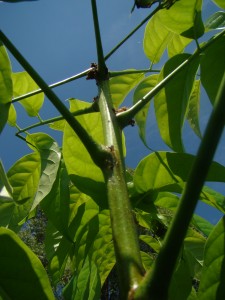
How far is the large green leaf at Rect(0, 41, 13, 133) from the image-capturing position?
0.79m

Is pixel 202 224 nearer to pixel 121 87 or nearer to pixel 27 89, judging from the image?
pixel 121 87

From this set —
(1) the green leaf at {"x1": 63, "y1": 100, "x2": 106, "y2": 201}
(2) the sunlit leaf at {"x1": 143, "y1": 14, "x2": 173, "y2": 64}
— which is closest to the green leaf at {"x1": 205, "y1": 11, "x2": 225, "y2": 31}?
(2) the sunlit leaf at {"x1": 143, "y1": 14, "x2": 173, "y2": 64}

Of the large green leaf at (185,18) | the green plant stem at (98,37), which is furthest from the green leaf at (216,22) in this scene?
the green plant stem at (98,37)

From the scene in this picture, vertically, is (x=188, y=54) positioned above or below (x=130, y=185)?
above

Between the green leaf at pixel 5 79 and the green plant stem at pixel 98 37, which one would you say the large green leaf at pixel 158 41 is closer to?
the green plant stem at pixel 98 37

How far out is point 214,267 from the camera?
0.59m

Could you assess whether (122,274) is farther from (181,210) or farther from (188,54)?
(188,54)

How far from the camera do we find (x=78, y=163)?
34.6 inches

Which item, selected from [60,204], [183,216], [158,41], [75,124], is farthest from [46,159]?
[183,216]

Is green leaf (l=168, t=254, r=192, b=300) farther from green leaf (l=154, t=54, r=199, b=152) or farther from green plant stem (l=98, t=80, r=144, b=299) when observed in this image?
green plant stem (l=98, t=80, r=144, b=299)

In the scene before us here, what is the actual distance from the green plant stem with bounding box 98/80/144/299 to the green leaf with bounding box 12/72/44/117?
0.51 meters

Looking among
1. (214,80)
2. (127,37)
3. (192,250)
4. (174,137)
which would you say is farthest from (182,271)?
(127,37)

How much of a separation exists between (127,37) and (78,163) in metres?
0.33

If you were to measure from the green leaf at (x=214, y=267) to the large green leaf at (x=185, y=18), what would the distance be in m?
0.52
